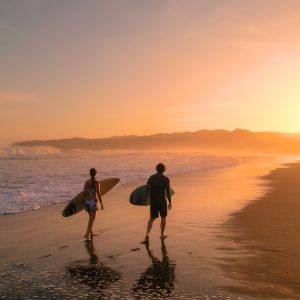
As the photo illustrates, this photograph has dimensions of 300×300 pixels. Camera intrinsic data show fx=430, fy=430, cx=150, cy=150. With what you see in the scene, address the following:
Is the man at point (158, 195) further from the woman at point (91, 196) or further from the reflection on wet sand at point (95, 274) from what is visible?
the reflection on wet sand at point (95, 274)

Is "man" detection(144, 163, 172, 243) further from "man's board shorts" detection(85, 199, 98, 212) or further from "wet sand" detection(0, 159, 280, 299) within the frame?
"man's board shorts" detection(85, 199, 98, 212)

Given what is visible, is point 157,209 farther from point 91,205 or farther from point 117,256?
point 117,256

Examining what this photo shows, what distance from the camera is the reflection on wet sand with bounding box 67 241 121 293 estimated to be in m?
7.45

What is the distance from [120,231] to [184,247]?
262 cm

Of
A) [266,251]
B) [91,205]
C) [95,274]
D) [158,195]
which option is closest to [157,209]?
[158,195]

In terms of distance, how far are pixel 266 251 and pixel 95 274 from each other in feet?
12.9

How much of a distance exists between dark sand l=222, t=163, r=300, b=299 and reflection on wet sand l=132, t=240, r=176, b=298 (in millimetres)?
→ 1029

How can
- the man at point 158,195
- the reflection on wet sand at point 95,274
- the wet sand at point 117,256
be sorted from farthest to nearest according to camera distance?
1. the man at point 158,195
2. the reflection on wet sand at point 95,274
3. the wet sand at point 117,256

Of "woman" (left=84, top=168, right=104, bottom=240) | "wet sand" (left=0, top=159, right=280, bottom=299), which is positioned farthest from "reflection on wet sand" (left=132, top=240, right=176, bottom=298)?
"woman" (left=84, top=168, right=104, bottom=240)

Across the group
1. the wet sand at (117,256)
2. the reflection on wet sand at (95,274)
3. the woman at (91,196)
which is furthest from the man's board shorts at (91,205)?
the reflection on wet sand at (95,274)

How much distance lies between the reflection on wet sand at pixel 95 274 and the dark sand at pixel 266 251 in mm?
2084

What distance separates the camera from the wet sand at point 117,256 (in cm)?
714

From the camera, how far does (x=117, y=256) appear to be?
936 centimetres

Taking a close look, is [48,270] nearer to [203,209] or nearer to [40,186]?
[203,209]
